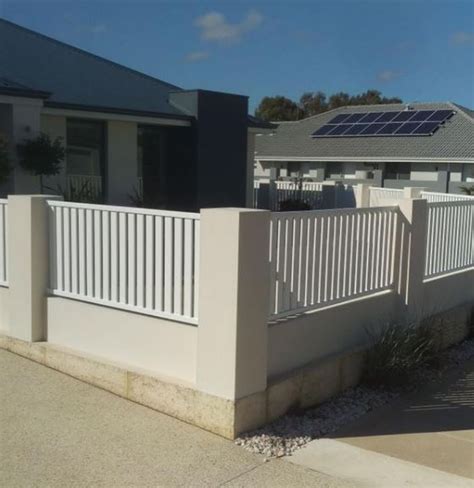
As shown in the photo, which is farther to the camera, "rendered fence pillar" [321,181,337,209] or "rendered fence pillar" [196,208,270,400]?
"rendered fence pillar" [321,181,337,209]

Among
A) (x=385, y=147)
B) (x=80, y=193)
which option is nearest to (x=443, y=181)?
(x=385, y=147)

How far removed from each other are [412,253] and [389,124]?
106ft

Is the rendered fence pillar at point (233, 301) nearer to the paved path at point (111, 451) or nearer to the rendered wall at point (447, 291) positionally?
the paved path at point (111, 451)

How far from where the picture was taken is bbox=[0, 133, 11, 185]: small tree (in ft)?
38.3

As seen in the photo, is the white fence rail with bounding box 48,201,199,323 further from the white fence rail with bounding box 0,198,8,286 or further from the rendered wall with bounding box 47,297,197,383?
the white fence rail with bounding box 0,198,8,286

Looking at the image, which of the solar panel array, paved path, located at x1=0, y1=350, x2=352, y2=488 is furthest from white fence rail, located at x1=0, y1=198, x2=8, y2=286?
the solar panel array

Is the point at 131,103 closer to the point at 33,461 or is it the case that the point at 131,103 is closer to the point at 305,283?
the point at 305,283

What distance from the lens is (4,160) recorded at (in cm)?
1174

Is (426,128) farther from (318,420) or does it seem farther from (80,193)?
(318,420)

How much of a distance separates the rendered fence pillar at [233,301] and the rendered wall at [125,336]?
292mm

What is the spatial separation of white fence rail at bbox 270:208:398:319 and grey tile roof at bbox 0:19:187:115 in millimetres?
9201

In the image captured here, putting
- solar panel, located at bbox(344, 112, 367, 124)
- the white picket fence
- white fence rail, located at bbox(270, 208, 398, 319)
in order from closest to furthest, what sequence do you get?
white fence rail, located at bbox(270, 208, 398, 319), the white picket fence, solar panel, located at bbox(344, 112, 367, 124)

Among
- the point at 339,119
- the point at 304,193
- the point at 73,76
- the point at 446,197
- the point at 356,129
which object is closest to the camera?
the point at 446,197

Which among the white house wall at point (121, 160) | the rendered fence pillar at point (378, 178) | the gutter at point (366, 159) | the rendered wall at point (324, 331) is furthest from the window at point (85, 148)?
the gutter at point (366, 159)
